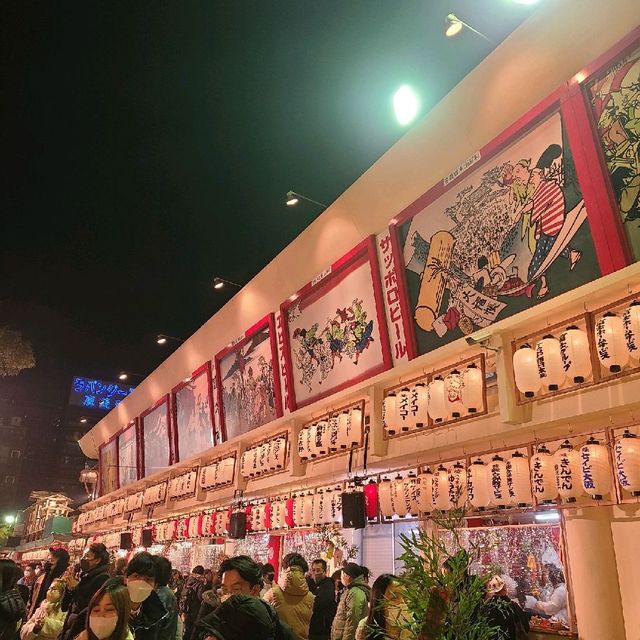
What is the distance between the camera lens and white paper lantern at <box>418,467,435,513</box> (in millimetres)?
7594

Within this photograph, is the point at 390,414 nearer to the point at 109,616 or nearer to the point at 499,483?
the point at 499,483

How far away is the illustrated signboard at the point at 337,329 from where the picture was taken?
9.23 m

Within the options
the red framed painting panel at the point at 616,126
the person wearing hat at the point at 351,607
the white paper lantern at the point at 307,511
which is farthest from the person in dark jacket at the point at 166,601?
the red framed painting panel at the point at 616,126

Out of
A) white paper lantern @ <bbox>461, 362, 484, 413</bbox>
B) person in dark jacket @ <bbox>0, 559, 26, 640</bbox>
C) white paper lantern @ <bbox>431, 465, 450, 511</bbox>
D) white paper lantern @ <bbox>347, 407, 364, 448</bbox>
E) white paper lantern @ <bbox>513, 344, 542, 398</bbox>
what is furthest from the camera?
white paper lantern @ <bbox>347, 407, 364, 448</bbox>

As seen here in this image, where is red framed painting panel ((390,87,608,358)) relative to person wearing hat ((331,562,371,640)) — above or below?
above

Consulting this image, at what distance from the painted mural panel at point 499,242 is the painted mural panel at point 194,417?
351 inches

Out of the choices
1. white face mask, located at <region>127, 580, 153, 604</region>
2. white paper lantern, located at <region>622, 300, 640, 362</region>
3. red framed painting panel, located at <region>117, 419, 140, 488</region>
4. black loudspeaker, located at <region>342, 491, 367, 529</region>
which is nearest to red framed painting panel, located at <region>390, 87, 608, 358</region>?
white paper lantern, located at <region>622, 300, 640, 362</region>

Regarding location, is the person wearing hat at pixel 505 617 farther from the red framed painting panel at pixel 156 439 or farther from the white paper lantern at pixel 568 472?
the red framed painting panel at pixel 156 439

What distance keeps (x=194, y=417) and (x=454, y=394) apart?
10865mm

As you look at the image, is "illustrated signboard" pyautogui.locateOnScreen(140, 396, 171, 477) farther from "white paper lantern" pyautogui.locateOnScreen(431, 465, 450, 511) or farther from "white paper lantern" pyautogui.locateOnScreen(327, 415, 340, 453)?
"white paper lantern" pyautogui.locateOnScreen(431, 465, 450, 511)

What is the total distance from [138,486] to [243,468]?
9.94 metres

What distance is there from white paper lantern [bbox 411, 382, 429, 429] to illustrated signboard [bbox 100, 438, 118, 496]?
20291mm

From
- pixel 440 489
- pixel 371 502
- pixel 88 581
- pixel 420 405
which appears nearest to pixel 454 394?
pixel 420 405

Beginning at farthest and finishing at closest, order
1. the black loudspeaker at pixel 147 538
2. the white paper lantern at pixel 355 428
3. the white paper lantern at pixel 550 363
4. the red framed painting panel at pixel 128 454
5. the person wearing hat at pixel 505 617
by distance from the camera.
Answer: the red framed painting panel at pixel 128 454, the black loudspeaker at pixel 147 538, the white paper lantern at pixel 355 428, the white paper lantern at pixel 550 363, the person wearing hat at pixel 505 617
